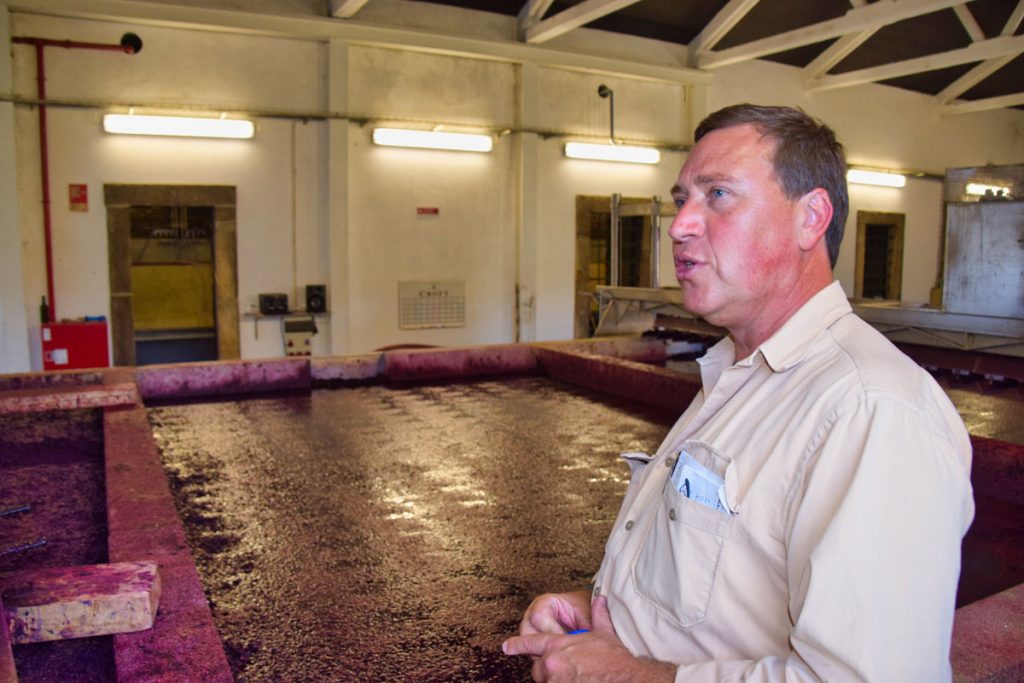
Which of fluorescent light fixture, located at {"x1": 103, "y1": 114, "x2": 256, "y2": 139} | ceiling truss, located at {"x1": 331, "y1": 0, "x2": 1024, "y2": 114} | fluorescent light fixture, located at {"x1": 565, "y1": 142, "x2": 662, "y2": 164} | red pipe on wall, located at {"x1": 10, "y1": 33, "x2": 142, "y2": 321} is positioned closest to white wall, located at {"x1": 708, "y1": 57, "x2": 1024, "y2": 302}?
ceiling truss, located at {"x1": 331, "y1": 0, "x2": 1024, "y2": 114}

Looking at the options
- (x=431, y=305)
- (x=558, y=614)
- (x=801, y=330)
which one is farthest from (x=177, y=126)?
(x=801, y=330)

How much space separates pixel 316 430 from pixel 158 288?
6643 millimetres

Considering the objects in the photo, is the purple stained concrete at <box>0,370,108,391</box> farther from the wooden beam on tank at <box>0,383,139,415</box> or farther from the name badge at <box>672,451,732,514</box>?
the name badge at <box>672,451,732,514</box>

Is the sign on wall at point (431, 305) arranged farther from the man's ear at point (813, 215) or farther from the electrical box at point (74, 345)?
the man's ear at point (813, 215)

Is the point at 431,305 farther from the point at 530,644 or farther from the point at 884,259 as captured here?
the point at 884,259

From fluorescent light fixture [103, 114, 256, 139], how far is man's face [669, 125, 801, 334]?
A: 6.66m

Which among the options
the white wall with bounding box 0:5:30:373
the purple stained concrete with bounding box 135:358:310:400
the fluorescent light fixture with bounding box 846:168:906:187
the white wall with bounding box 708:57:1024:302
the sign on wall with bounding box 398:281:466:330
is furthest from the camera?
the fluorescent light fixture with bounding box 846:168:906:187

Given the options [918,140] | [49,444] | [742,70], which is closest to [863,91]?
[918,140]

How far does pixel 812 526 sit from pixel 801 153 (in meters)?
0.53

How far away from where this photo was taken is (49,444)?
3.46 meters

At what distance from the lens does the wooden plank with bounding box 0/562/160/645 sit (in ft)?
5.08

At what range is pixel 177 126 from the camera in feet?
22.8

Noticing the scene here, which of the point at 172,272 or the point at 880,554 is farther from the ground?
the point at 172,272

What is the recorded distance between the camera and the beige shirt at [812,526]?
2.98 ft
